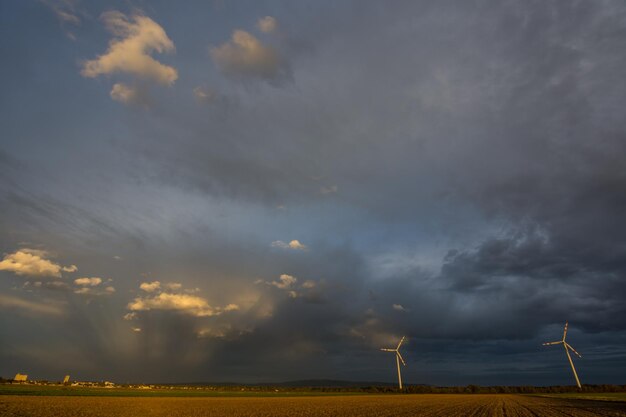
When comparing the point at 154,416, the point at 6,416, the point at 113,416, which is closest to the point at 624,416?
the point at 154,416

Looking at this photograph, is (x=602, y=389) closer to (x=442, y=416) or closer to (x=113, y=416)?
(x=442, y=416)

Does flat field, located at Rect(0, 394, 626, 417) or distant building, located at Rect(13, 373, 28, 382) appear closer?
flat field, located at Rect(0, 394, 626, 417)

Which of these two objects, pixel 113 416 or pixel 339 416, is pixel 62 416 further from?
pixel 339 416

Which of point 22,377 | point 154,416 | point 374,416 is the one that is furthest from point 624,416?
point 22,377

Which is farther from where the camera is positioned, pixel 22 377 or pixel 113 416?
pixel 22 377

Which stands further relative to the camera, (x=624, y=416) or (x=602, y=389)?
(x=602, y=389)

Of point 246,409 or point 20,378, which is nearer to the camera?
point 246,409

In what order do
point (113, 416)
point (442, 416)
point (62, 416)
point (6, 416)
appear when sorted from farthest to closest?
1. point (442, 416)
2. point (113, 416)
3. point (62, 416)
4. point (6, 416)

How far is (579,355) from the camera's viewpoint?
129m

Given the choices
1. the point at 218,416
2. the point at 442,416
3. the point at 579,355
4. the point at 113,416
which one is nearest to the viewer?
the point at 113,416

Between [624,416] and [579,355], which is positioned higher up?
[579,355]

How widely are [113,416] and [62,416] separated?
4.20 meters

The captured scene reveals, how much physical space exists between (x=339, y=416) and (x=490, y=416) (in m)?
18.2

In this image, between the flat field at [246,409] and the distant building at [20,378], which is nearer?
the flat field at [246,409]
